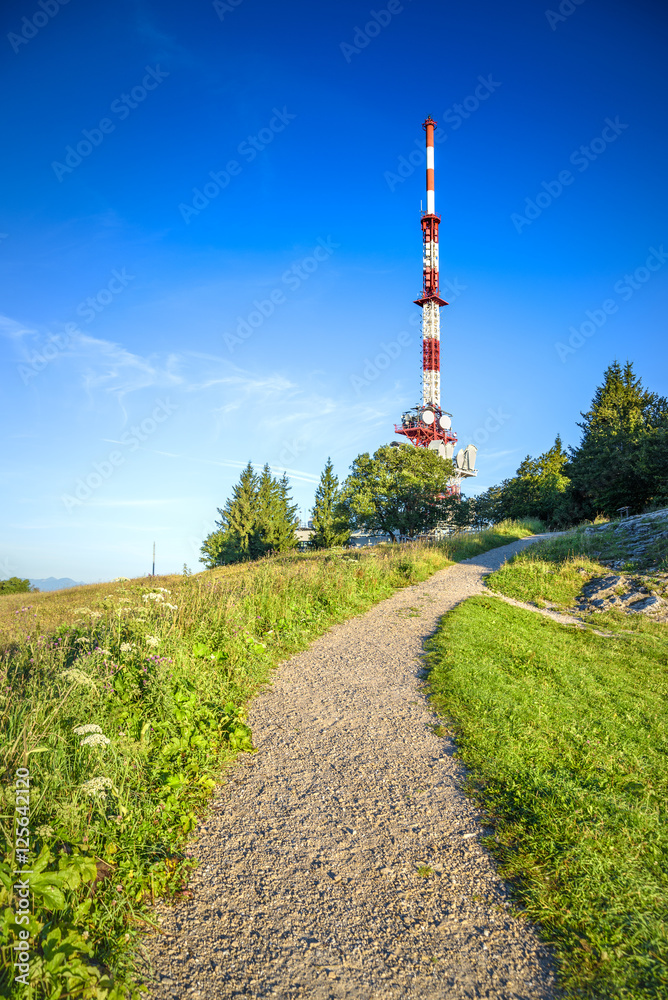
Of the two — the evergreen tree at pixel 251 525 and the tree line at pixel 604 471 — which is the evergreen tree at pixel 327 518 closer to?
the evergreen tree at pixel 251 525

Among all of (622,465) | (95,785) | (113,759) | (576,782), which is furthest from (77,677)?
(622,465)

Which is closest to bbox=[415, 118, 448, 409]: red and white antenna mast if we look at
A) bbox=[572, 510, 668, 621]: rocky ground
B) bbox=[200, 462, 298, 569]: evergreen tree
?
bbox=[200, 462, 298, 569]: evergreen tree

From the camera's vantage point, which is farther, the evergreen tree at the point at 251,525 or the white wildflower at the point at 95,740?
the evergreen tree at the point at 251,525

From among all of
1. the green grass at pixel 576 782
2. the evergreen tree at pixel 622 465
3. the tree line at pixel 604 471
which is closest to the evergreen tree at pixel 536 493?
the tree line at pixel 604 471

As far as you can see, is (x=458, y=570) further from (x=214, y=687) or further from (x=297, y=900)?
(x=297, y=900)

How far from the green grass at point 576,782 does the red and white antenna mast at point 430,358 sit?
2011 inches

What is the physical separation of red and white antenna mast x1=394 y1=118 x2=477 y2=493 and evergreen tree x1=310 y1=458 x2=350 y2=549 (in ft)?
51.8

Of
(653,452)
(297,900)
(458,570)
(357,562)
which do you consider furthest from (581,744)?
(653,452)

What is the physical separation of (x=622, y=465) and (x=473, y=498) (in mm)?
17841

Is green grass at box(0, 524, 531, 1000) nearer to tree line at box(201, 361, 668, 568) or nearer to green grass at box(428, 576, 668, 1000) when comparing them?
green grass at box(428, 576, 668, 1000)

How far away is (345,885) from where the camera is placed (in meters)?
3.54

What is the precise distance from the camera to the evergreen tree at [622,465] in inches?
973

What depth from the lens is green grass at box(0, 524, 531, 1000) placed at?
2814mm

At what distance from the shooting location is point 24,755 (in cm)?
356
